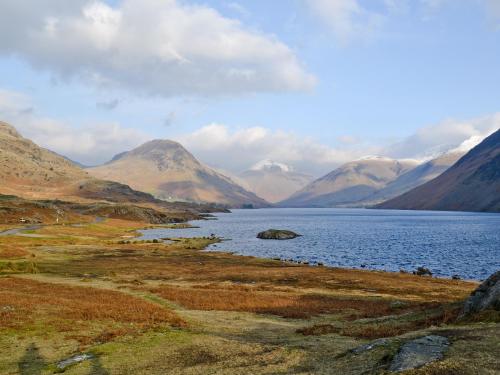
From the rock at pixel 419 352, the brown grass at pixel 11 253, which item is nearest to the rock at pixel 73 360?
the rock at pixel 419 352

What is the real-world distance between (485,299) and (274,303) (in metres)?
19.3

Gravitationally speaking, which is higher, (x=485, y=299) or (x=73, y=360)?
(x=485, y=299)

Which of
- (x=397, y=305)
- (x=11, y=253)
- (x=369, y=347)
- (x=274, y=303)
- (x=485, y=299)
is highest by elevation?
(x=485, y=299)

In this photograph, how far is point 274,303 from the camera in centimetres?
4350

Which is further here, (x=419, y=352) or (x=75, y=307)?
(x=75, y=307)

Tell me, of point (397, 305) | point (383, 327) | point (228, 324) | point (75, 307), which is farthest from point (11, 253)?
point (383, 327)

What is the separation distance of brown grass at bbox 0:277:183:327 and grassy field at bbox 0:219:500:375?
84 millimetres

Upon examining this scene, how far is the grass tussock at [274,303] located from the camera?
39875 mm

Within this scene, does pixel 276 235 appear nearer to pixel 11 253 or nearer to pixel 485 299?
pixel 11 253

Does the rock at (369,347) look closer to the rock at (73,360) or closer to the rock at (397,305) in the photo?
the rock at (73,360)

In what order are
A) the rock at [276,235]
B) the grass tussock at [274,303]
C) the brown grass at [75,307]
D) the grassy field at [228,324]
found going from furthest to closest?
the rock at [276,235] → the grass tussock at [274,303] → the brown grass at [75,307] → the grassy field at [228,324]

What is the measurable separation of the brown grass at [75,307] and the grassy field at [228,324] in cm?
8

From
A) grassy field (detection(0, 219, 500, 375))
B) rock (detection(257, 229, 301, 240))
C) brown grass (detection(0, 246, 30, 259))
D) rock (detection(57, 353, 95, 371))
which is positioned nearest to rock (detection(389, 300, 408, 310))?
grassy field (detection(0, 219, 500, 375))

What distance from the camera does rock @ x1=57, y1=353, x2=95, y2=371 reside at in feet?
73.8
